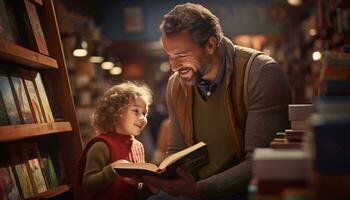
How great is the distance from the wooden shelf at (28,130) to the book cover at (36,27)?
412 mm

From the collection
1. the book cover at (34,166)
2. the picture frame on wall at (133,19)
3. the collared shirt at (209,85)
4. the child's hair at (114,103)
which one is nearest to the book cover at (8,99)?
the book cover at (34,166)

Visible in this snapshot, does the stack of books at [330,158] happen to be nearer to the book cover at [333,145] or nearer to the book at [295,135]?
the book cover at [333,145]

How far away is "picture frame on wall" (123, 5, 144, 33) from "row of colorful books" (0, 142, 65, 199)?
7.05 m

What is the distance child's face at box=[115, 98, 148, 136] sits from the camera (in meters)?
2.89

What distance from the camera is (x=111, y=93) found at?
9.74 feet

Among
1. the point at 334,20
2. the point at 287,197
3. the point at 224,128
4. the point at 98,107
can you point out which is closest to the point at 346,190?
the point at 287,197

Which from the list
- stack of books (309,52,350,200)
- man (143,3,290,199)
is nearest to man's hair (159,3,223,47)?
man (143,3,290,199)

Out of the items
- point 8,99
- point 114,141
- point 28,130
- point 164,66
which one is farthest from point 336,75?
point 164,66

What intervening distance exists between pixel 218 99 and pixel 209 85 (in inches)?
3.2

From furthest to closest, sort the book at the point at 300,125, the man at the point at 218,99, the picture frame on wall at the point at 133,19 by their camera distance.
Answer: the picture frame on wall at the point at 133,19 → the man at the point at 218,99 → the book at the point at 300,125

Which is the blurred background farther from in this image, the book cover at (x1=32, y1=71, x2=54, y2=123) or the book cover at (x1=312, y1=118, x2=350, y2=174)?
the book cover at (x1=312, y1=118, x2=350, y2=174)

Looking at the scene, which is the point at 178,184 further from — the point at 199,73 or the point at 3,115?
the point at 3,115

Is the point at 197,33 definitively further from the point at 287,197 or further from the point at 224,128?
the point at 287,197

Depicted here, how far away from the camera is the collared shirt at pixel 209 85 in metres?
2.70
